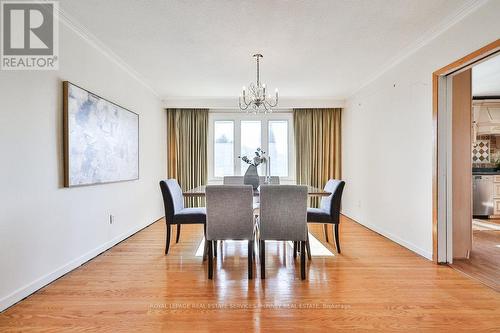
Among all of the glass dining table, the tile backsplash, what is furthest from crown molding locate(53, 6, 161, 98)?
the tile backsplash

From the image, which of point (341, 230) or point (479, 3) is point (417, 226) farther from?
point (479, 3)

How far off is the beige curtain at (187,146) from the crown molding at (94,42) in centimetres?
144

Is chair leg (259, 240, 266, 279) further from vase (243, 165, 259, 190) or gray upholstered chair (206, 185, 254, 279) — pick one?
vase (243, 165, 259, 190)

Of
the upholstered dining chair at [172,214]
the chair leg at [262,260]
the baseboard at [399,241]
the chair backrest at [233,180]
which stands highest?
the chair backrest at [233,180]

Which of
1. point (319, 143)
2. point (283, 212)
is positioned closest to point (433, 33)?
point (283, 212)

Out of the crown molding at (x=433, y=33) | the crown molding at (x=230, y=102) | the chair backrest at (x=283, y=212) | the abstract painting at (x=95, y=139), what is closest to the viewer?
the crown molding at (x=433, y=33)

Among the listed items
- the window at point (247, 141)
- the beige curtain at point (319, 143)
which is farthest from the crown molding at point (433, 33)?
the window at point (247, 141)

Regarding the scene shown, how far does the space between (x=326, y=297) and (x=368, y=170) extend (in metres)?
2.89

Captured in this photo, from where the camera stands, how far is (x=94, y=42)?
2.97 meters

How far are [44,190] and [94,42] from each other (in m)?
1.68

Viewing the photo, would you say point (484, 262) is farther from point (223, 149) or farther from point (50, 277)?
point (223, 149)

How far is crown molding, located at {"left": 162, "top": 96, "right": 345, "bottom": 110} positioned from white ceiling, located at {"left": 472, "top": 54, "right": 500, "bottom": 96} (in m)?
2.12

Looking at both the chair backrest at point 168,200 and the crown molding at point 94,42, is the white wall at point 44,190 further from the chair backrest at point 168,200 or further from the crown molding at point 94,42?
the chair backrest at point 168,200

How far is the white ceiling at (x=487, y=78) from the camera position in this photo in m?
3.62
